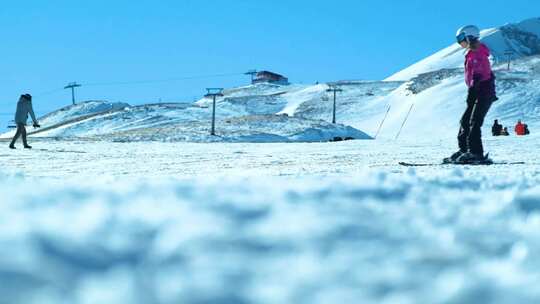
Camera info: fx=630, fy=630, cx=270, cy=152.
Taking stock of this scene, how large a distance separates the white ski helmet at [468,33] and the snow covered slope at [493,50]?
143 metres

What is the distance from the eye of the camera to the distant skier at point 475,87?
21.9 ft

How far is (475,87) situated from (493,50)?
173 meters

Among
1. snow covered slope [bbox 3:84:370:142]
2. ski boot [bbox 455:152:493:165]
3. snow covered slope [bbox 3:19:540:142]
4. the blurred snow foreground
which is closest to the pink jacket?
ski boot [bbox 455:152:493:165]

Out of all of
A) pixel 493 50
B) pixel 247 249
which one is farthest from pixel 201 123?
pixel 493 50

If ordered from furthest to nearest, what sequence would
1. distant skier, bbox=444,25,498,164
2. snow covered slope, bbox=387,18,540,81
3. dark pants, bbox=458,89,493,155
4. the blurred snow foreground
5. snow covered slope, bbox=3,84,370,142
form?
1. snow covered slope, bbox=387,18,540,81
2. snow covered slope, bbox=3,84,370,142
3. dark pants, bbox=458,89,493,155
4. distant skier, bbox=444,25,498,164
5. the blurred snow foreground

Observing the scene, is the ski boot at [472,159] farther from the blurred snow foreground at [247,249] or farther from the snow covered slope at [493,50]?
the snow covered slope at [493,50]

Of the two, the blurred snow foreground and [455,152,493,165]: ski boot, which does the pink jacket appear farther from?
the blurred snow foreground

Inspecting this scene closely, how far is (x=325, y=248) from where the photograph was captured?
A: 113cm

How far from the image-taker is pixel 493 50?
550 feet

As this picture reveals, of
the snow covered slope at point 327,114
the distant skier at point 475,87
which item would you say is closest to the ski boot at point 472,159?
the distant skier at point 475,87

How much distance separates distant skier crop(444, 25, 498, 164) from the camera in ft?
21.9

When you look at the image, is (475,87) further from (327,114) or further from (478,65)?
(327,114)

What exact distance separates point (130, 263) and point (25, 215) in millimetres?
266

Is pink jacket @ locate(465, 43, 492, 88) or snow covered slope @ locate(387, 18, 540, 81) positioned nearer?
pink jacket @ locate(465, 43, 492, 88)
